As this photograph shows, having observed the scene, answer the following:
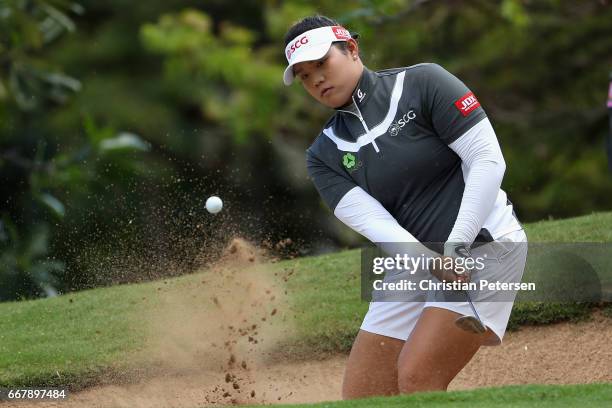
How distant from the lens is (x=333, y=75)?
189 inches

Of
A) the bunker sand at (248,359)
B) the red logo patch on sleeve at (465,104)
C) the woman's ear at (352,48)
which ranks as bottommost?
the bunker sand at (248,359)

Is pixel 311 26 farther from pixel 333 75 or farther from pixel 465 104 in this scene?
pixel 465 104

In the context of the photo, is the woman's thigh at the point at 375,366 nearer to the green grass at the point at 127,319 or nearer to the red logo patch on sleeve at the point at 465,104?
the red logo patch on sleeve at the point at 465,104

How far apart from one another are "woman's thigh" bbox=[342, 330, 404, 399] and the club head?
0.47 m

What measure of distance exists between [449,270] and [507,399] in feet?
1.87

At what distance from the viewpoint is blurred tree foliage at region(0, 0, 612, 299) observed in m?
12.5

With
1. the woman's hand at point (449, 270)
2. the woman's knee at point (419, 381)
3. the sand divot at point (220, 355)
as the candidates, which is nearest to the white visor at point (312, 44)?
the woman's hand at point (449, 270)

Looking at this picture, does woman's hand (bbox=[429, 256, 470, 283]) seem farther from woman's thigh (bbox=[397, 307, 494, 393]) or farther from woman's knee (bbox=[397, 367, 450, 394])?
woman's knee (bbox=[397, 367, 450, 394])

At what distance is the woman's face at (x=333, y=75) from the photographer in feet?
15.7

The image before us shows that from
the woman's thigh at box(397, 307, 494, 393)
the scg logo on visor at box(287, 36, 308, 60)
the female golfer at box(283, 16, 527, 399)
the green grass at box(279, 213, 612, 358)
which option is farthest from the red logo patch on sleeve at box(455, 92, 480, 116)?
the green grass at box(279, 213, 612, 358)

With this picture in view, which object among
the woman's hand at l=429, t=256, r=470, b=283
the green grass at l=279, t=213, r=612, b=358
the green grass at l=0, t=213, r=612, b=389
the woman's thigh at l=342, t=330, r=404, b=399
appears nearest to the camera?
the woman's hand at l=429, t=256, r=470, b=283

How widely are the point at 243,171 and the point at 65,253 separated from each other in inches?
199

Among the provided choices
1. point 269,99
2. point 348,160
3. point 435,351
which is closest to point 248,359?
point 348,160

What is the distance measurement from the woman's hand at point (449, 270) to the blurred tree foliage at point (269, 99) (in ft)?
17.3
